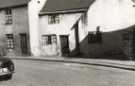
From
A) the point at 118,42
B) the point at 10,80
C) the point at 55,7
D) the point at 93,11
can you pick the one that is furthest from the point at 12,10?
the point at 10,80

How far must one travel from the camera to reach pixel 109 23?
29.6 m

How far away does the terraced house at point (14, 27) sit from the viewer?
33500 millimetres

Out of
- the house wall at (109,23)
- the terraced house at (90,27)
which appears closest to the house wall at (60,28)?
the terraced house at (90,27)

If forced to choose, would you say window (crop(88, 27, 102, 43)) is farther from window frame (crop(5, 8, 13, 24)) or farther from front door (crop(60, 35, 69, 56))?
window frame (crop(5, 8, 13, 24))

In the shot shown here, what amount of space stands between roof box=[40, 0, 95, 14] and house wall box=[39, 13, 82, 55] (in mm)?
603

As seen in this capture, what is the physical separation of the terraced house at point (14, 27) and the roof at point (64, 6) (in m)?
2.45

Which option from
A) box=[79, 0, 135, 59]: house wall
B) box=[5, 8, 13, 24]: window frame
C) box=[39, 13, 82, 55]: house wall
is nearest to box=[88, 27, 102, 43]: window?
box=[79, 0, 135, 59]: house wall

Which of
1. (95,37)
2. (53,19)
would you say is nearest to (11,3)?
(53,19)

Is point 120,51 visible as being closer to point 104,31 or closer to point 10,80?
point 104,31

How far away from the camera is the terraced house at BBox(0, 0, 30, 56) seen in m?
33.5

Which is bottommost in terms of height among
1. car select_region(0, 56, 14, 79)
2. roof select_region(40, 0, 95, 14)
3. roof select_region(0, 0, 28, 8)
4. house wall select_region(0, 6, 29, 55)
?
car select_region(0, 56, 14, 79)

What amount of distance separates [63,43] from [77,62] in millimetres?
7162

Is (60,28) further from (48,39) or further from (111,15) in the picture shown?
(111,15)

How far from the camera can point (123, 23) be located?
29234 mm
